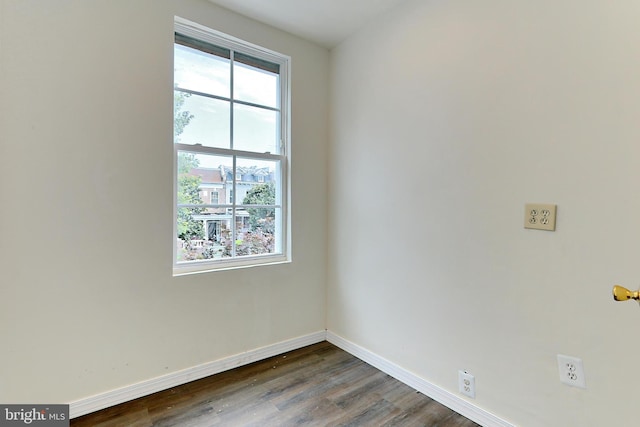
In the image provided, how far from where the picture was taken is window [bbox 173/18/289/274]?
2068 mm

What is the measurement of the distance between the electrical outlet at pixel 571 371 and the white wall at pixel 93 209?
74.8 inches

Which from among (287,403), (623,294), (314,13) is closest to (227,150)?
(314,13)

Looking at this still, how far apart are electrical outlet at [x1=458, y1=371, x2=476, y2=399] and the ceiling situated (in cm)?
237

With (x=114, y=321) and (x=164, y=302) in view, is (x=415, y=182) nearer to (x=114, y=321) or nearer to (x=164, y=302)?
(x=164, y=302)

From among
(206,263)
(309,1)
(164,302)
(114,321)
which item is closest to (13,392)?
(114,321)

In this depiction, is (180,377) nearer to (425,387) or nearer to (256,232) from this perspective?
(256,232)

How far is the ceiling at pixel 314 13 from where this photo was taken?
207cm

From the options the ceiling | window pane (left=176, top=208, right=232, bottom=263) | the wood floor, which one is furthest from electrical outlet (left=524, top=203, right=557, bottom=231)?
window pane (left=176, top=208, right=232, bottom=263)

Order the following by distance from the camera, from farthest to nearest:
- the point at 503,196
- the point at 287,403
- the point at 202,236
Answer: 1. the point at 202,236
2. the point at 287,403
3. the point at 503,196

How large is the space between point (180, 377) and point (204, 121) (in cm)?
173

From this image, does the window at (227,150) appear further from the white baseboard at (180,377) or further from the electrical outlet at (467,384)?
the electrical outlet at (467,384)

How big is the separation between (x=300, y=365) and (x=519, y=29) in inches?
96.3

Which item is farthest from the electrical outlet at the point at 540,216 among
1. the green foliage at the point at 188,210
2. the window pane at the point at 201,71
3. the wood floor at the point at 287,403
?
the window pane at the point at 201,71

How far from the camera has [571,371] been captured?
136 cm
